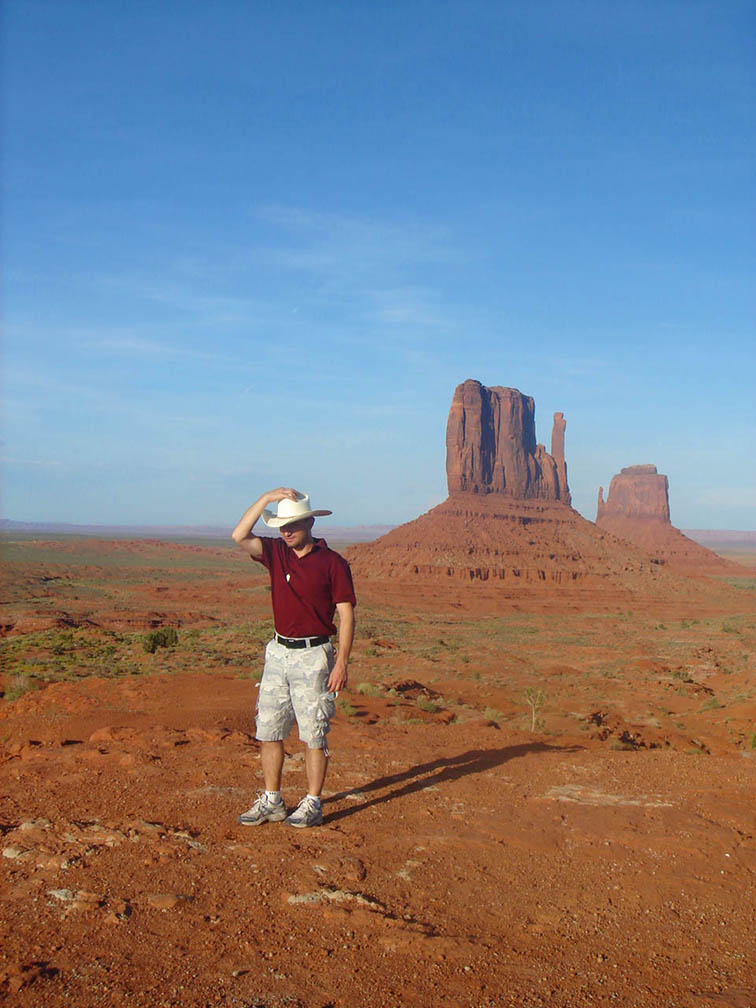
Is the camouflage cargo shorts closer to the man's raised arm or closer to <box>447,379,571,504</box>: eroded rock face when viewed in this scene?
the man's raised arm

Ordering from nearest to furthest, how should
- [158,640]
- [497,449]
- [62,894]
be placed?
[62,894] → [158,640] → [497,449]

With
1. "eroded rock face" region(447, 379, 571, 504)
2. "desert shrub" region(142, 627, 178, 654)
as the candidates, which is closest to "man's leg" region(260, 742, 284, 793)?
"desert shrub" region(142, 627, 178, 654)

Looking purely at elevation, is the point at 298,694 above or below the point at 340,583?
below

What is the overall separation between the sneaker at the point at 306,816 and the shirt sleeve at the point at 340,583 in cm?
149

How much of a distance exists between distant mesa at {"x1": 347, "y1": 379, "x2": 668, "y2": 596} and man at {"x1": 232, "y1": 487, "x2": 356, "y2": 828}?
58694mm

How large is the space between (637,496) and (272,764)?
136m

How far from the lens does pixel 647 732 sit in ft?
45.1

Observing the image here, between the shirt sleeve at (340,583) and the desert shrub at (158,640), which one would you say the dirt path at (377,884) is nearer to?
the shirt sleeve at (340,583)

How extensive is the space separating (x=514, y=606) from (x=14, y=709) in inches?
1847

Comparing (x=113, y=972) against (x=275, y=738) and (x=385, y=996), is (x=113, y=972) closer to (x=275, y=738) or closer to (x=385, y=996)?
(x=385, y=996)

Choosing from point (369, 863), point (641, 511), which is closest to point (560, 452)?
point (641, 511)

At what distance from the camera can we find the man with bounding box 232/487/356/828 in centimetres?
538

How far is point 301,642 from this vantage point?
550 cm

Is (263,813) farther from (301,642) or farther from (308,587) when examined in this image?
(308,587)
